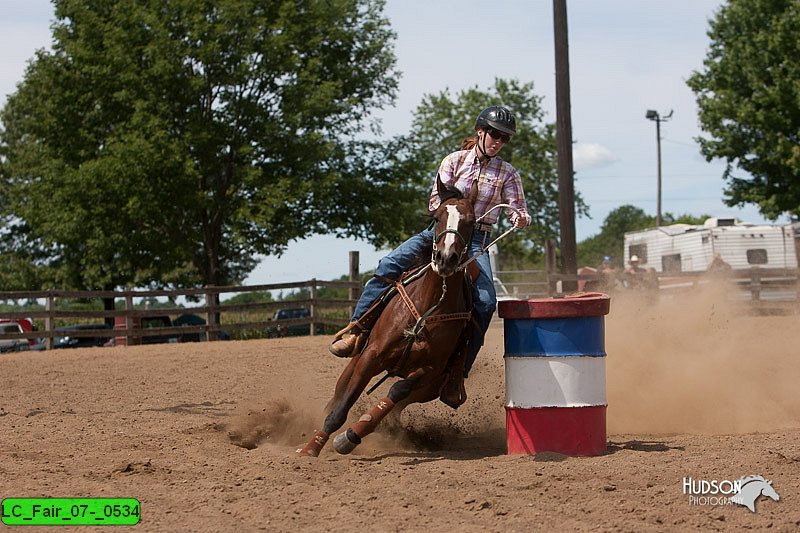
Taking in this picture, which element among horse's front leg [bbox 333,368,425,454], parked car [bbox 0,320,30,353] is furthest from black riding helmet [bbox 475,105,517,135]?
parked car [bbox 0,320,30,353]

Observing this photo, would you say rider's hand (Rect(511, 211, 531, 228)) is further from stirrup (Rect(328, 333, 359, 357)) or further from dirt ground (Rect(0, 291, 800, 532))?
dirt ground (Rect(0, 291, 800, 532))

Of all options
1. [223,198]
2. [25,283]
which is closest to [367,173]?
[223,198]

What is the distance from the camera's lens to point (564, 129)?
1497 cm

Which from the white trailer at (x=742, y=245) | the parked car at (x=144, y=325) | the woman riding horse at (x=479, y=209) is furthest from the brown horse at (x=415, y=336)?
the white trailer at (x=742, y=245)

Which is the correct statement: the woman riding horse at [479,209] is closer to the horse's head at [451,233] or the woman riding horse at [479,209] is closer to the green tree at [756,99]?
the horse's head at [451,233]

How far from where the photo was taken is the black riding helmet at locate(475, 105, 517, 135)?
714 centimetres

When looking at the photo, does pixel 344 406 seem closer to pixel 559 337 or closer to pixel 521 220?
pixel 559 337

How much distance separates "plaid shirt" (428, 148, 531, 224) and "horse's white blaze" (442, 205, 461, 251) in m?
0.78

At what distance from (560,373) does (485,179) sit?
62.9 inches

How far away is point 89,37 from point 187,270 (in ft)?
35.7

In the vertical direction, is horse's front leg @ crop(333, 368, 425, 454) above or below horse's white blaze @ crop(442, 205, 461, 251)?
below

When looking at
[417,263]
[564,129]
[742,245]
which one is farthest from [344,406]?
[742,245]

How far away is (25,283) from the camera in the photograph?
1553 inches

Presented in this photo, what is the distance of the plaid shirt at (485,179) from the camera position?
23.9 ft
